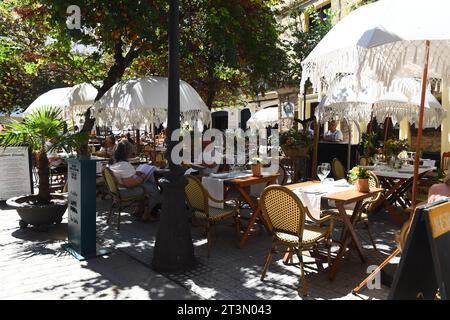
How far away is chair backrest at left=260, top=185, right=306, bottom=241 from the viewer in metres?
3.86

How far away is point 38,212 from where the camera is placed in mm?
5910

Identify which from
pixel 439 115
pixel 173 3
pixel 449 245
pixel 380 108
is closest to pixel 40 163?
pixel 173 3

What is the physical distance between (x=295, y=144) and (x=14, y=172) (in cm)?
609

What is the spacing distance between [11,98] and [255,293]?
42.9 ft

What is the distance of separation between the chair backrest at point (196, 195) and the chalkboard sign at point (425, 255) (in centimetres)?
264

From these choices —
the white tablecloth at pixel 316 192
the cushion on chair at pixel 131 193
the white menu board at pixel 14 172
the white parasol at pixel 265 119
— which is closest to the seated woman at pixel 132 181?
the cushion on chair at pixel 131 193

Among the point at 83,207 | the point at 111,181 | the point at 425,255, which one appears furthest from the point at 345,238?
the point at 111,181

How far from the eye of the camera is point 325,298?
3.78 metres

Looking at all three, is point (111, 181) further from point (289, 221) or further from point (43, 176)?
point (289, 221)

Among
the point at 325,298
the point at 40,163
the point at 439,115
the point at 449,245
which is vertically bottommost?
the point at 325,298

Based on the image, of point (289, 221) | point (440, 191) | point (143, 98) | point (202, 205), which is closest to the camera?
point (440, 191)

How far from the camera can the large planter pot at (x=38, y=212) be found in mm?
5902

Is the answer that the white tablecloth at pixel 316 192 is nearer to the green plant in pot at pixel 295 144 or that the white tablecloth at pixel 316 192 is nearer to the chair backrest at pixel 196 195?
the chair backrest at pixel 196 195
